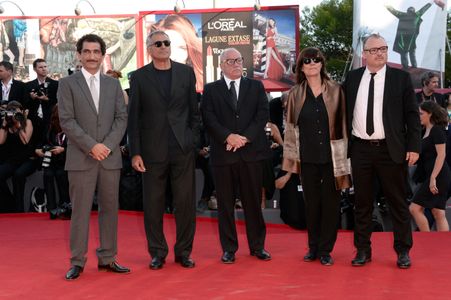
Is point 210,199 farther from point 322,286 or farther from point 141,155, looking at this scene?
point 322,286

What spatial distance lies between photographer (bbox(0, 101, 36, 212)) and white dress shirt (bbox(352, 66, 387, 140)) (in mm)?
5273

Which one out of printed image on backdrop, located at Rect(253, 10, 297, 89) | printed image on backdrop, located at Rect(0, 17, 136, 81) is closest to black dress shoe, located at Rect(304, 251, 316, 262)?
printed image on backdrop, located at Rect(253, 10, 297, 89)

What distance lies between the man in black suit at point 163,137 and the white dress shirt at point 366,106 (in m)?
1.24

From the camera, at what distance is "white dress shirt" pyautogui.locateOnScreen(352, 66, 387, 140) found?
5691mm

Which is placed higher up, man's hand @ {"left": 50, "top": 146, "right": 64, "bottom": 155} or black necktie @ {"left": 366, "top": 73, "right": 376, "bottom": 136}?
black necktie @ {"left": 366, "top": 73, "right": 376, "bottom": 136}

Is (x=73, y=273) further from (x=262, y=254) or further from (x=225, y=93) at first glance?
(x=225, y=93)

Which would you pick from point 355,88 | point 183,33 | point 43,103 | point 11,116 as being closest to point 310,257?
point 355,88

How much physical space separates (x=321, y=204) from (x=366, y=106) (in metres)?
0.89

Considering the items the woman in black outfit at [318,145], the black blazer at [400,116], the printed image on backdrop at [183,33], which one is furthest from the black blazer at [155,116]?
the printed image on backdrop at [183,33]

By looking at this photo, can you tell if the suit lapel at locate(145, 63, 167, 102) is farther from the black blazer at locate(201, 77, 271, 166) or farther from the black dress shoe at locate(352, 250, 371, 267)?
the black dress shoe at locate(352, 250, 371, 267)

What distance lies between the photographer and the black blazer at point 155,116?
583cm

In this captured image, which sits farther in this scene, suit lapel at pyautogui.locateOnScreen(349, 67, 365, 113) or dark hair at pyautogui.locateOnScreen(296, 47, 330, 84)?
dark hair at pyautogui.locateOnScreen(296, 47, 330, 84)

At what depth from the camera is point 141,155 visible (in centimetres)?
588

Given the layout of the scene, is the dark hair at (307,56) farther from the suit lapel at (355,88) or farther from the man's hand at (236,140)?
the man's hand at (236,140)
